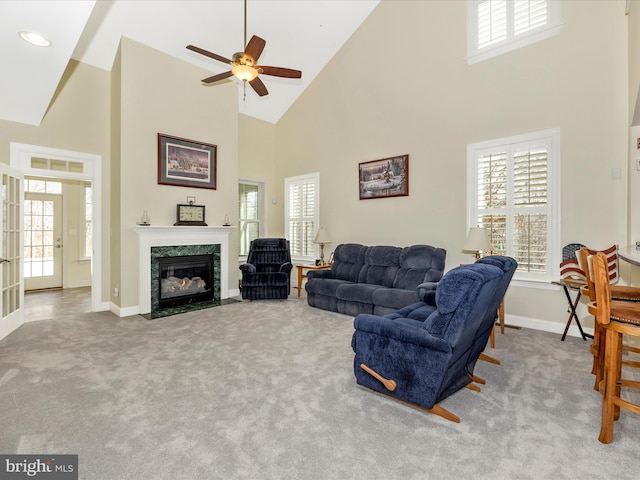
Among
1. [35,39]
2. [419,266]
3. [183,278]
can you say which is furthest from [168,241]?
[419,266]

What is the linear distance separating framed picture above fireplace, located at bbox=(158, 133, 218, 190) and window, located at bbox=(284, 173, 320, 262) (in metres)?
1.75

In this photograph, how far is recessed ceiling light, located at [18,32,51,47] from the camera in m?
2.81

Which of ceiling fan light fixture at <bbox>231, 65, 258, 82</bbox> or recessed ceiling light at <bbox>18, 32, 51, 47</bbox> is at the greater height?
recessed ceiling light at <bbox>18, 32, 51, 47</bbox>

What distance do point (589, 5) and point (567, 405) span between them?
421cm

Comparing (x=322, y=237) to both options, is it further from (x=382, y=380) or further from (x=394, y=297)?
(x=382, y=380)

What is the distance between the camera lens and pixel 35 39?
9.46ft

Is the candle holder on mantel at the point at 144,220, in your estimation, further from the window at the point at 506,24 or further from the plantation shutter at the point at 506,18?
the plantation shutter at the point at 506,18

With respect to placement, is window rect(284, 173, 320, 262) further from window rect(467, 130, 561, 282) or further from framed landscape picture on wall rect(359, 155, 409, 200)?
window rect(467, 130, 561, 282)

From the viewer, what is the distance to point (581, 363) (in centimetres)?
304

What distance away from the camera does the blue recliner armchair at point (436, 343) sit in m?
1.96

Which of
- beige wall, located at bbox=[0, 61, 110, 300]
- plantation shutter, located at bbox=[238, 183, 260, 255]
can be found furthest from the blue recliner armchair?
plantation shutter, located at bbox=[238, 183, 260, 255]

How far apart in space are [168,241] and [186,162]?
137 cm

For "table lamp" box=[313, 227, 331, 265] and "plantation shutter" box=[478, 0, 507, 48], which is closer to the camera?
"plantation shutter" box=[478, 0, 507, 48]

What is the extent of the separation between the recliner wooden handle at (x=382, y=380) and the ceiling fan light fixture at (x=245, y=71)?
2997 millimetres
